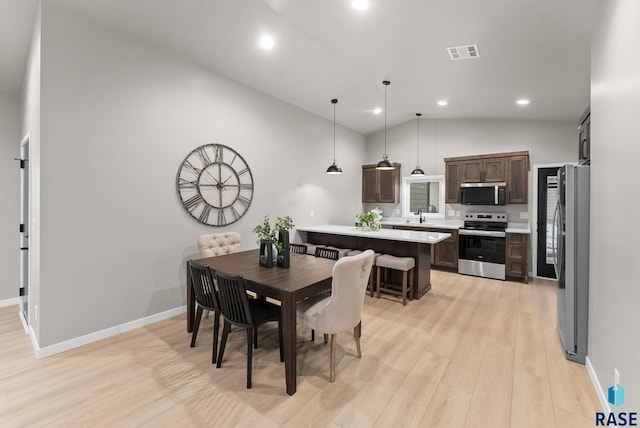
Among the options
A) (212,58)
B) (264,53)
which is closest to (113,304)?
(212,58)

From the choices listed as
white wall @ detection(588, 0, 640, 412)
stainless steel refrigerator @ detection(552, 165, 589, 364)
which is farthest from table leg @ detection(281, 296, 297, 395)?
stainless steel refrigerator @ detection(552, 165, 589, 364)

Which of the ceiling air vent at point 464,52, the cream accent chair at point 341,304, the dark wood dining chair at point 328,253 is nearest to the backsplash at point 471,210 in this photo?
the ceiling air vent at point 464,52

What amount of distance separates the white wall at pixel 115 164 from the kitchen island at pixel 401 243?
69.0 inches

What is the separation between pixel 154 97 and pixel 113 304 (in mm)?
2365

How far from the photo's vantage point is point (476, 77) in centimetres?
399

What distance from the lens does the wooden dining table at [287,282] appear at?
7.26 ft

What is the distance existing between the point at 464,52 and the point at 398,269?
2807 millimetres

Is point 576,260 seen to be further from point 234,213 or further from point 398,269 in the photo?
point 234,213

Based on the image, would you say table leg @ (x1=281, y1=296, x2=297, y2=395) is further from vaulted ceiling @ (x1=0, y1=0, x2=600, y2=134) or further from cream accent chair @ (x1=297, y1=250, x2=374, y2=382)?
vaulted ceiling @ (x1=0, y1=0, x2=600, y2=134)

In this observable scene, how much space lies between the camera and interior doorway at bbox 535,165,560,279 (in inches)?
210

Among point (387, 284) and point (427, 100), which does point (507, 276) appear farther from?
point (427, 100)

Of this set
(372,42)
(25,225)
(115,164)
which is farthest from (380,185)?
(25,225)

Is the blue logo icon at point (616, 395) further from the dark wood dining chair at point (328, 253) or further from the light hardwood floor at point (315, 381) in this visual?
the dark wood dining chair at point (328, 253)
